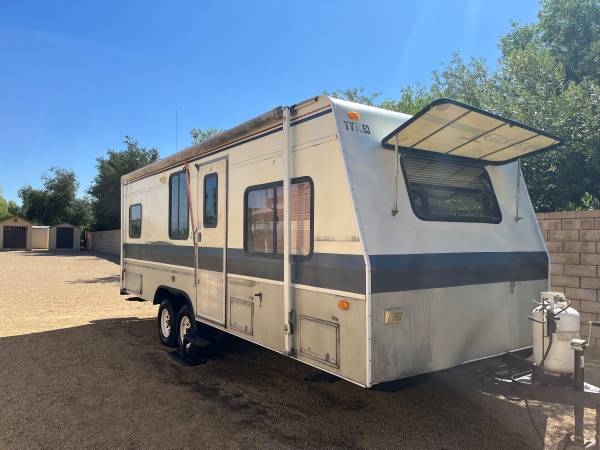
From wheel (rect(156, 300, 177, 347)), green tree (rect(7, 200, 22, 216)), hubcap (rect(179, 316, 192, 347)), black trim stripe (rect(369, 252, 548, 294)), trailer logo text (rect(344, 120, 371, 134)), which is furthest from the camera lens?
green tree (rect(7, 200, 22, 216))

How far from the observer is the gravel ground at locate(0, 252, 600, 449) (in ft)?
12.3

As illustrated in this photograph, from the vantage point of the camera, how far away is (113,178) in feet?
107

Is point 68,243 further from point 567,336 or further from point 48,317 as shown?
point 567,336

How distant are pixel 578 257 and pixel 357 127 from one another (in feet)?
13.7

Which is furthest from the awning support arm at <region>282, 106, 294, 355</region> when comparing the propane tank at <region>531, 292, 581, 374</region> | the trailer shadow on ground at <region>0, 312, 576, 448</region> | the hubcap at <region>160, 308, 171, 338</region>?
the hubcap at <region>160, 308, 171, 338</region>

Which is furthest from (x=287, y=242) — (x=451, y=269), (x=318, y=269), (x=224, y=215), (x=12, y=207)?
(x=12, y=207)

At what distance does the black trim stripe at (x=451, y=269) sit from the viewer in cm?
324

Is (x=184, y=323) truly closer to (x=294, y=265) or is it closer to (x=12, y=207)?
(x=294, y=265)

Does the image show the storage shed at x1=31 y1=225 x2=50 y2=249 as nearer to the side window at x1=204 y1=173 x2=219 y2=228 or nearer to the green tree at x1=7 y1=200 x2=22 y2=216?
the green tree at x1=7 y1=200 x2=22 y2=216

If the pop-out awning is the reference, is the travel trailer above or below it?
below

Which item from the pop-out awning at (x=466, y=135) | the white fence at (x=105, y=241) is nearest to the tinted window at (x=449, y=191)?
the pop-out awning at (x=466, y=135)

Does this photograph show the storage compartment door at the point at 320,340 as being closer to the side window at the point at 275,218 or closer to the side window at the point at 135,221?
the side window at the point at 275,218

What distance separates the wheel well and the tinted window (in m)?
3.27

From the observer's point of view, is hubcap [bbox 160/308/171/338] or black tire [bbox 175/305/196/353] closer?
black tire [bbox 175/305/196/353]
